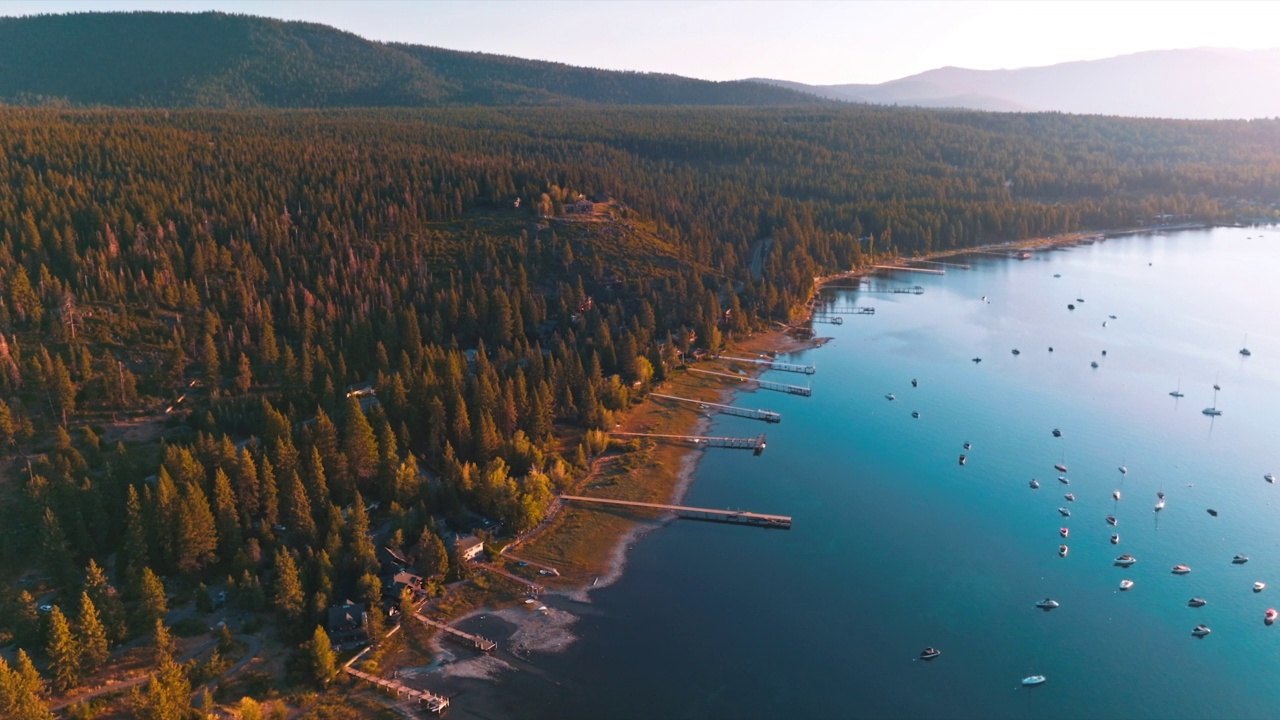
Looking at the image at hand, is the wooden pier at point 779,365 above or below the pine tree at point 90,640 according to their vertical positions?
above

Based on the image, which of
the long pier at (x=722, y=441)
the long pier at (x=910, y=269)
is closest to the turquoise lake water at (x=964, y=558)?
the long pier at (x=722, y=441)

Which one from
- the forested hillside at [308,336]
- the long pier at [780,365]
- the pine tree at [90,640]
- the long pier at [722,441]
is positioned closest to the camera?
the pine tree at [90,640]

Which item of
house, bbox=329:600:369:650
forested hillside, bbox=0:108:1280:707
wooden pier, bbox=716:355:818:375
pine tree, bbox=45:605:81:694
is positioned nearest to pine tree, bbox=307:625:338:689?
house, bbox=329:600:369:650

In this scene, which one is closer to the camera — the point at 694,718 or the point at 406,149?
the point at 694,718

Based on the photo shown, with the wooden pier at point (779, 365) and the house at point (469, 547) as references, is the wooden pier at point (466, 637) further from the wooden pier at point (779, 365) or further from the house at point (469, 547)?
the wooden pier at point (779, 365)

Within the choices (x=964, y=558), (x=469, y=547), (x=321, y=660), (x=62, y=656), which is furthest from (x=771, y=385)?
(x=62, y=656)

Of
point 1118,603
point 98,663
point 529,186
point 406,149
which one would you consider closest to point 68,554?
point 98,663

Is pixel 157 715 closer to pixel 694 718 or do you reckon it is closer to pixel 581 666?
pixel 581 666
